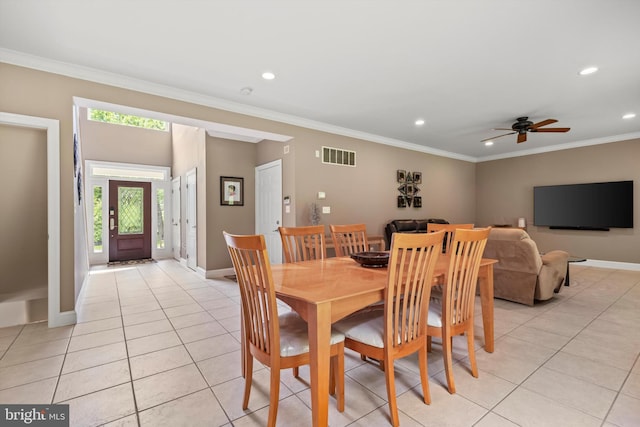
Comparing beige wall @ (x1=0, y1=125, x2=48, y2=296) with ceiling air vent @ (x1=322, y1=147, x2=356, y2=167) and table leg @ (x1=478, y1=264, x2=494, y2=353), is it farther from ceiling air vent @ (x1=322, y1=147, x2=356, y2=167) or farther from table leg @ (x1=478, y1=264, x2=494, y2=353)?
table leg @ (x1=478, y1=264, x2=494, y2=353)

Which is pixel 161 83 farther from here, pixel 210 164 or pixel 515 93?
pixel 515 93

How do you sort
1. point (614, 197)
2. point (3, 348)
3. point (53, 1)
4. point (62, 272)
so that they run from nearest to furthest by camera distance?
point (53, 1) → point (3, 348) → point (62, 272) → point (614, 197)

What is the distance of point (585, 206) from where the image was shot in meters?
6.10

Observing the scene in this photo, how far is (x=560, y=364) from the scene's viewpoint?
222cm

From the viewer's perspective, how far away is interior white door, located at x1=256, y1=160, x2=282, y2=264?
16.8 ft

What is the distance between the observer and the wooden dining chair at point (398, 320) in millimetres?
1574

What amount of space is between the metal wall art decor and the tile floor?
10.1ft

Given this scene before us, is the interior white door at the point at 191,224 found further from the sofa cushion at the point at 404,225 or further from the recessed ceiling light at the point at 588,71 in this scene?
the recessed ceiling light at the point at 588,71

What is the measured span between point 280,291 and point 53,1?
259 cm

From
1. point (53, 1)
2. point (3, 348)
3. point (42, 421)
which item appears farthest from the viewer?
point (3, 348)

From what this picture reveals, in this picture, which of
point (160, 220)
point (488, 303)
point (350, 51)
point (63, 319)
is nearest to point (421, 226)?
point (488, 303)

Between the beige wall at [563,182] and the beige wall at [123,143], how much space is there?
8.36m

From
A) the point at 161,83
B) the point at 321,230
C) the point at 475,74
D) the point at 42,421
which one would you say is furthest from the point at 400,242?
the point at 161,83

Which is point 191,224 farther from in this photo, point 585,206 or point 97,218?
point 585,206
